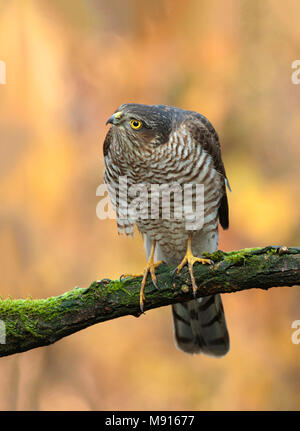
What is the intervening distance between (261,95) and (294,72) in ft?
1.42

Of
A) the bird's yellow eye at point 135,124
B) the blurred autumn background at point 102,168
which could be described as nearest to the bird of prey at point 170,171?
the bird's yellow eye at point 135,124

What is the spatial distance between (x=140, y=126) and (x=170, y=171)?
33 centimetres

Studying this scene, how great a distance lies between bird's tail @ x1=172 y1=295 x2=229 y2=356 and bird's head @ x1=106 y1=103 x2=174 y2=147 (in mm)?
1352

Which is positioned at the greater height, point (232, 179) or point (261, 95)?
point (261, 95)

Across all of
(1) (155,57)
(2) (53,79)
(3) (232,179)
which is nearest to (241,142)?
(3) (232,179)

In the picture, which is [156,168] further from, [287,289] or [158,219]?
[287,289]

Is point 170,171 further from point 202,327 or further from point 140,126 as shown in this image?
point 202,327

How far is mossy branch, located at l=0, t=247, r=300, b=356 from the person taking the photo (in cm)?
285

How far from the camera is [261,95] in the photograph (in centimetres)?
638

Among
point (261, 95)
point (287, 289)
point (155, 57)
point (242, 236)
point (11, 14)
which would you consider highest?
point (11, 14)

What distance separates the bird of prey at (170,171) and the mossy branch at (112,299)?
7 centimetres

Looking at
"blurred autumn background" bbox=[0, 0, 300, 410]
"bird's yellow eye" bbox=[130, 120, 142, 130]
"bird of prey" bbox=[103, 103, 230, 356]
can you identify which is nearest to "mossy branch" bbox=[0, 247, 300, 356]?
"bird of prey" bbox=[103, 103, 230, 356]

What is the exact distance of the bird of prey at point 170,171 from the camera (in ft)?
11.0

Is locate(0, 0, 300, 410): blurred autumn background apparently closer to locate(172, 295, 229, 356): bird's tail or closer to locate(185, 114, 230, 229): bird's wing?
locate(172, 295, 229, 356): bird's tail
